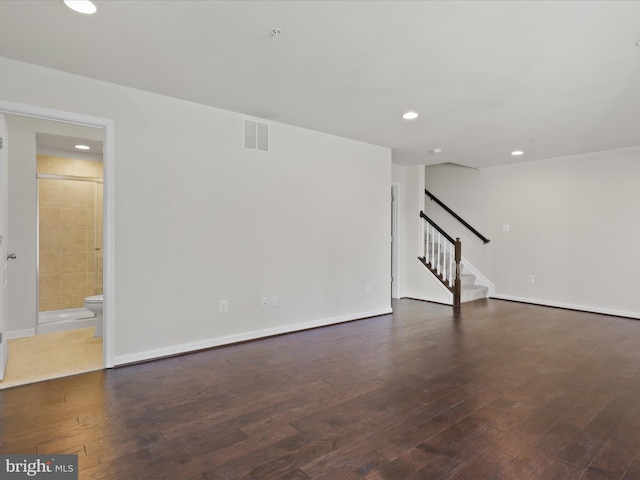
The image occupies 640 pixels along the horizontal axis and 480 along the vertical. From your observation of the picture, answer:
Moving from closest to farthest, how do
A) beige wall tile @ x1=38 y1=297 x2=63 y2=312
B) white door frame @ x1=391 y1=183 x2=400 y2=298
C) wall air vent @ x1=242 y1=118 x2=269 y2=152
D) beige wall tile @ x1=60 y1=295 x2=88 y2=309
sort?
wall air vent @ x1=242 y1=118 x2=269 y2=152, beige wall tile @ x1=38 y1=297 x2=63 y2=312, beige wall tile @ x1=60 y1=295 x2=88 y2=309, white door frame @ x1=391 y1=183 x2=400 y2=298

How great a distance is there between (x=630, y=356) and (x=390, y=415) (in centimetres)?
290

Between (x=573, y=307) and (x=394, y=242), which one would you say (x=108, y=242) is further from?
(x=573, y=307)

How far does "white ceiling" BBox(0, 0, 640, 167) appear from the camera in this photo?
2074mm

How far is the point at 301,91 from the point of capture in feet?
10.5

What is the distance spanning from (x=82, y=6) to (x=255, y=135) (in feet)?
6.57

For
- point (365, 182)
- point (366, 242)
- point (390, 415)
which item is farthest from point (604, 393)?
point (365, 182)

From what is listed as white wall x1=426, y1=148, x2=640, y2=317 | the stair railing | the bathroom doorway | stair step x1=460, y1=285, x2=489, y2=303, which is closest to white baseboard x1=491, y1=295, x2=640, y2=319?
white wall x1=426, y1=148, x2=640, y2=317

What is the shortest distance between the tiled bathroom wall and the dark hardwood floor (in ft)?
9.45

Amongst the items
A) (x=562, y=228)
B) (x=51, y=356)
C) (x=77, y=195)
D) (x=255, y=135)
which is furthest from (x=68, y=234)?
(x=562, y=228)

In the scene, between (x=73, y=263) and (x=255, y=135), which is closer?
(x=255, y=135)

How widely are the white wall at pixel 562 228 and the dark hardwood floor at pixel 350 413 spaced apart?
1931mm

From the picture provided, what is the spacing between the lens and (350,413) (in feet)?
7.59

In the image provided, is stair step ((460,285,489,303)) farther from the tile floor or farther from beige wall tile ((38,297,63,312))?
beige wall tile ((38,297,63,312))

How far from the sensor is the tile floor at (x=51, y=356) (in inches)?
115
